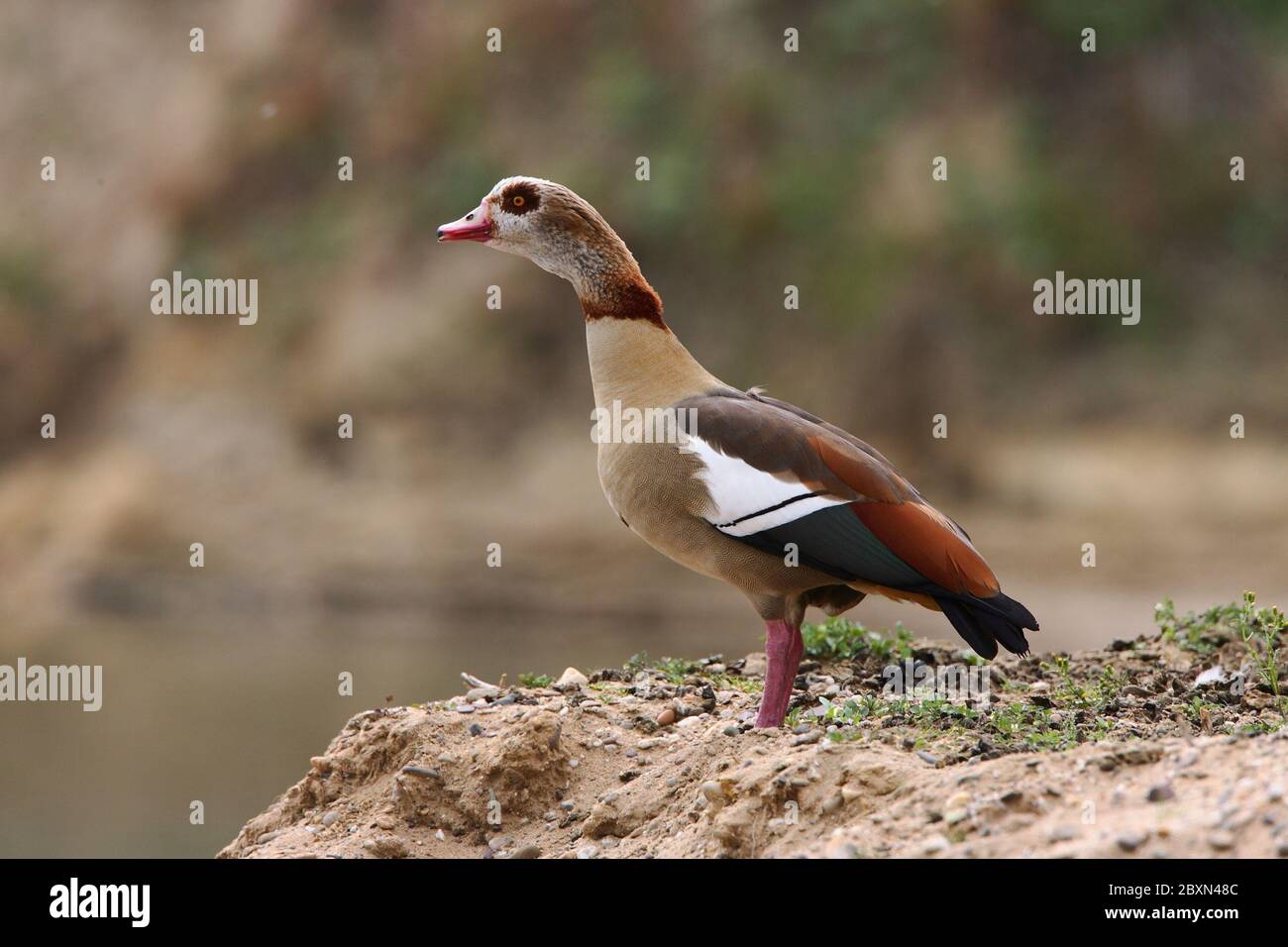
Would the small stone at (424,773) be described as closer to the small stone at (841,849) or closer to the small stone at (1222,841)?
the small stone at (841,849)

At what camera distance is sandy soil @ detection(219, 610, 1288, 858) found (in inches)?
135

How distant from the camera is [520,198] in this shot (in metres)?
5.06

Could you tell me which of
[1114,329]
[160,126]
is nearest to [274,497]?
[160,126]

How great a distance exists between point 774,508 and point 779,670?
0.50 meters

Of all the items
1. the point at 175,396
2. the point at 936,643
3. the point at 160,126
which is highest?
the point at 160,126

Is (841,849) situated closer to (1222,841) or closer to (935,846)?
(935,846)

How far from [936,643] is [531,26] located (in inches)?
622

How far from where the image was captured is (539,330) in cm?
1797

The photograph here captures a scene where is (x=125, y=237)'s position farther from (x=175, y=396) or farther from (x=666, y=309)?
(x=666, y=309)

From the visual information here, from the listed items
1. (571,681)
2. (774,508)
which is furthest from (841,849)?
(571,681)

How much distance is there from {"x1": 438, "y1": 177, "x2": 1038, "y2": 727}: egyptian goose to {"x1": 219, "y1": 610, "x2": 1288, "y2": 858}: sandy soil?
0.35m

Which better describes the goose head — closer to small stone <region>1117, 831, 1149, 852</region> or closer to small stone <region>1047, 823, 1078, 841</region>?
small stone <region>1047, 823, 1078, 841</region>

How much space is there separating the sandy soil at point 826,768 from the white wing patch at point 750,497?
0.63m

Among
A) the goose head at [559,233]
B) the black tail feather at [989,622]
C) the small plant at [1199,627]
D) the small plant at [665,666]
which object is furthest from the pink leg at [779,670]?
the small plant at [1199,627]
